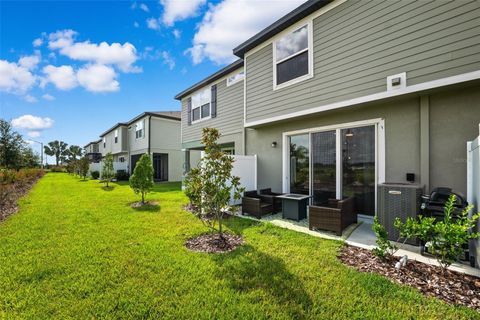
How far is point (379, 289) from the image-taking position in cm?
278

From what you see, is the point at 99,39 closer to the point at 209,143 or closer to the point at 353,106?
the point at 209,143

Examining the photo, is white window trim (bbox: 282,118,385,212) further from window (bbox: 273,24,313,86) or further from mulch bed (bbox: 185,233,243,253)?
mulch bed (bbox: 185,233,243,253)

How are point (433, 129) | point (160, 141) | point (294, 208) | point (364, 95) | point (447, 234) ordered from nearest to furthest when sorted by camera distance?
point (447, 234), point (433, 129), point (364, 95), point (294, 208), point (160, 141)

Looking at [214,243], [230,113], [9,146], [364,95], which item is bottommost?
[214,243]

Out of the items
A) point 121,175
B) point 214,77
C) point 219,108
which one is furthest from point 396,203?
point 121,175

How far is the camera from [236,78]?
9859 millimetres

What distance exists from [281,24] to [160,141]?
48.9ft

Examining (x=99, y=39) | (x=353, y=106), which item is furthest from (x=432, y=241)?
(x=99, y=39)

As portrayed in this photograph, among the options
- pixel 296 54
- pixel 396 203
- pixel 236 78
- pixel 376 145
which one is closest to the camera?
pixel 396 203

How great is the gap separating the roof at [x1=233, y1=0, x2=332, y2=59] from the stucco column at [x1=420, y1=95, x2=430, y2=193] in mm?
3555

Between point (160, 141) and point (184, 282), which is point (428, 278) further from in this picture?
point (160, 141)

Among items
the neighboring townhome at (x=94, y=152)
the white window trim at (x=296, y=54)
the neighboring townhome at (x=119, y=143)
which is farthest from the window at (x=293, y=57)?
the neighboring townhome at (x=94, y=152)

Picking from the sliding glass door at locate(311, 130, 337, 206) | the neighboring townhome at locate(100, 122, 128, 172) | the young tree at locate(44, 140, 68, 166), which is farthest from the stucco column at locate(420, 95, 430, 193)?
the young tree at locate(44, 140, 68, 166)

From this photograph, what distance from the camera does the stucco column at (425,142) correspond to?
15.1ft
